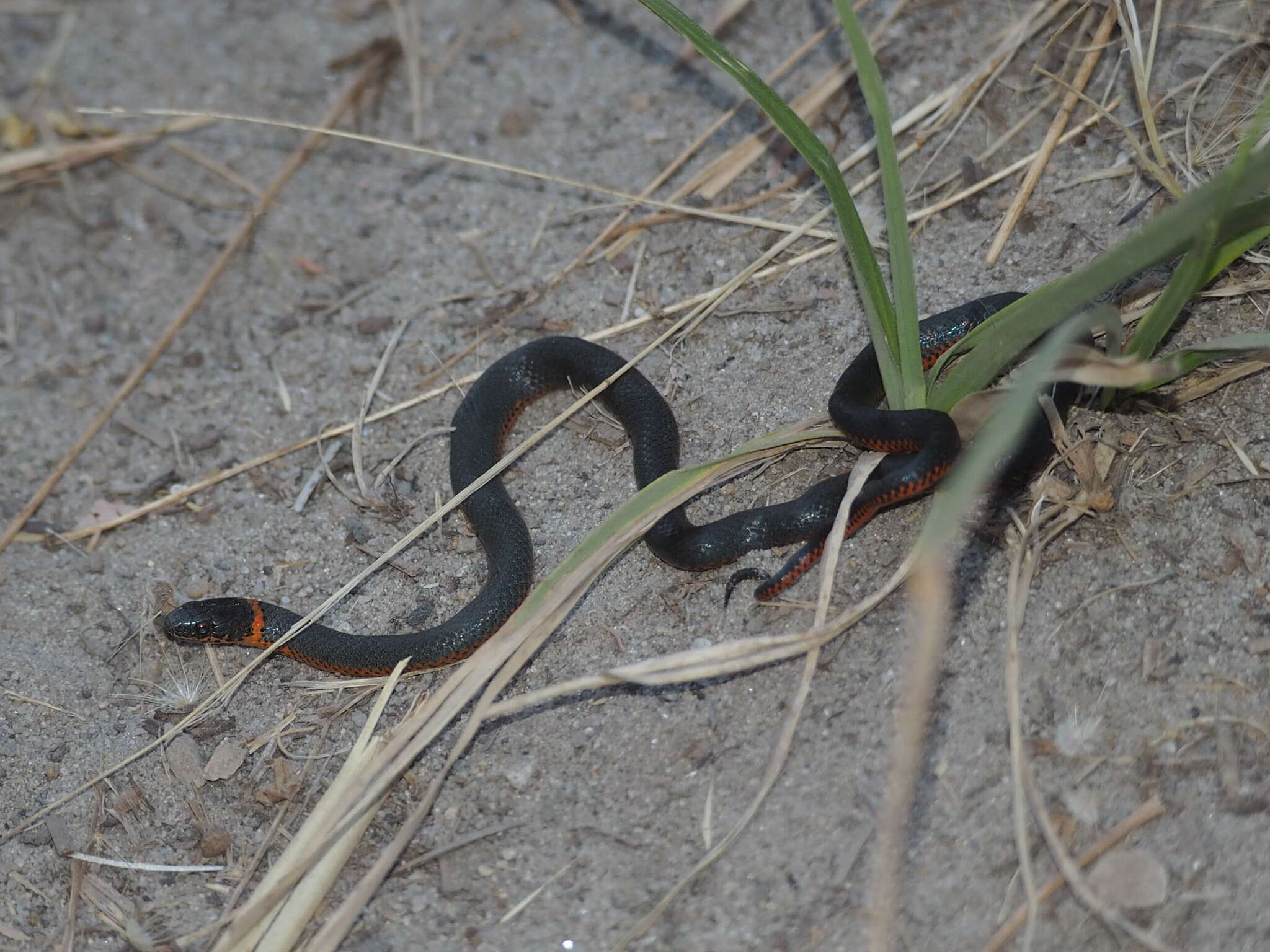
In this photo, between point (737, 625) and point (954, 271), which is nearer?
point (737, 625)

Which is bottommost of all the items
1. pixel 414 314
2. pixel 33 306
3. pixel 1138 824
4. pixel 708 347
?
pixel 1138 824

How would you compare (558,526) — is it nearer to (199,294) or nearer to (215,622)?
(215,622)

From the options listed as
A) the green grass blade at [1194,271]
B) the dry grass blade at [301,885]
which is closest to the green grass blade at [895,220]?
the green grass blade at [1194,271]

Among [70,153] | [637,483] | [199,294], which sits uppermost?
[70,153]

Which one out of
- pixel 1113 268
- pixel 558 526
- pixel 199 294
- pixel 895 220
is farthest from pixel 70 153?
pixel 1113 268

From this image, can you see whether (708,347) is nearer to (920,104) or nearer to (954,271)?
(954,271)

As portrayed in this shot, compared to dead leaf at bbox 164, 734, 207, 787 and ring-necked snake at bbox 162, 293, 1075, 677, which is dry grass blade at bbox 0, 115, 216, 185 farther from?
dead leaf at bbox 164, 734, 207, 787

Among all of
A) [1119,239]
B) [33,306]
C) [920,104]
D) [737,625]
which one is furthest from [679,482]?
[33,306]
